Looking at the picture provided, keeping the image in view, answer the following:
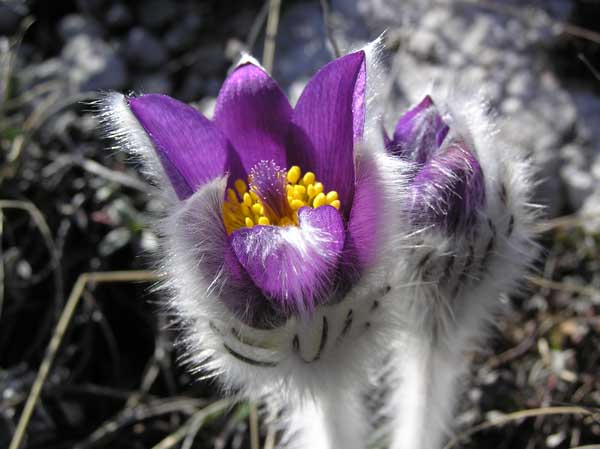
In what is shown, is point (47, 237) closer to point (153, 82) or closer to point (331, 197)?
point (153, 82)

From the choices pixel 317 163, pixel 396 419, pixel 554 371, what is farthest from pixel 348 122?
pixel 554 371

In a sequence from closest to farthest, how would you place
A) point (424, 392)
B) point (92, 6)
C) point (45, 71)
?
1. point (424, 392)
2. point (45, 71)
3. point (92, 6)

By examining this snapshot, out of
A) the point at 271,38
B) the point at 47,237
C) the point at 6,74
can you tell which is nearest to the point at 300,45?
the point at 271,38

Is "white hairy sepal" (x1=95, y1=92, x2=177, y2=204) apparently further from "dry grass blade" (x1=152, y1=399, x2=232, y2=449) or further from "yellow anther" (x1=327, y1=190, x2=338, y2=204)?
"dry grass blade" (x1=152, y1=399, x2=232, y2=449)

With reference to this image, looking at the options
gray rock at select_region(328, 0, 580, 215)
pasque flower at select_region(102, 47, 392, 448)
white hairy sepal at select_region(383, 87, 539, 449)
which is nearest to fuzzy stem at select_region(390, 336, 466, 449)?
white hairy sepal at select_region(383, 87, 539, 449)

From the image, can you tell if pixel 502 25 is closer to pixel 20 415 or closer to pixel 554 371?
pixel 554 371

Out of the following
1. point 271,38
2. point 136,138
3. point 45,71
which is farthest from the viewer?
point 45,71

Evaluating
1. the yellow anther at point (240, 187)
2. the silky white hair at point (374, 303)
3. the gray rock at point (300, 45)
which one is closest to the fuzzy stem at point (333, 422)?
the silky white hair at point (374, 303)
